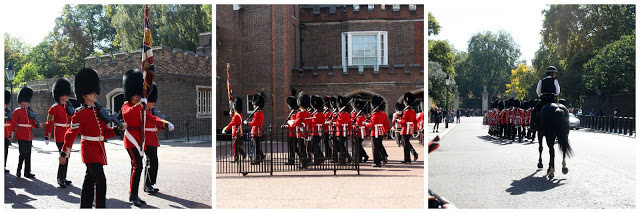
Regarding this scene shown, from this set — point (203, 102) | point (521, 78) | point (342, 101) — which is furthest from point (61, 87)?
point (521, 78)

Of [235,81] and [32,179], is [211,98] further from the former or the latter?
[32,179]

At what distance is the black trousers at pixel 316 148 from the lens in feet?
30.7

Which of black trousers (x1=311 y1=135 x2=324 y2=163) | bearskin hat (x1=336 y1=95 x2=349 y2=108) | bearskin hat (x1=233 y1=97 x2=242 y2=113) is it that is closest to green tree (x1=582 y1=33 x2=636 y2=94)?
bearskin hat (x1=336 y1=95 x2=349 y2=108)

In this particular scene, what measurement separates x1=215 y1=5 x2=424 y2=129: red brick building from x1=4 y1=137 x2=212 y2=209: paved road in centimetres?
72

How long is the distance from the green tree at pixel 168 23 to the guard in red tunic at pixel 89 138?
1381 mm

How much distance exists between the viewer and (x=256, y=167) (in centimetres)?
866

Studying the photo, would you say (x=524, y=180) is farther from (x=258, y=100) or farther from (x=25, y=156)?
(x=25, y=156)

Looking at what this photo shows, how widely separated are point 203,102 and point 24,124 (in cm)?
349

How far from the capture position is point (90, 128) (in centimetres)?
544

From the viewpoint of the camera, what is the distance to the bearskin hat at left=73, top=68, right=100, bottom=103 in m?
5.28

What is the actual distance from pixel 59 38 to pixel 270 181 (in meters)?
3.49

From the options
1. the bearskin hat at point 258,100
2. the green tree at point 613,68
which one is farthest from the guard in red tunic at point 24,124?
the green tree at point 613,68

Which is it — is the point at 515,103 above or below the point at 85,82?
Answer: below

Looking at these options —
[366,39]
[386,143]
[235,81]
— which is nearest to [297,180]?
[235,81]
